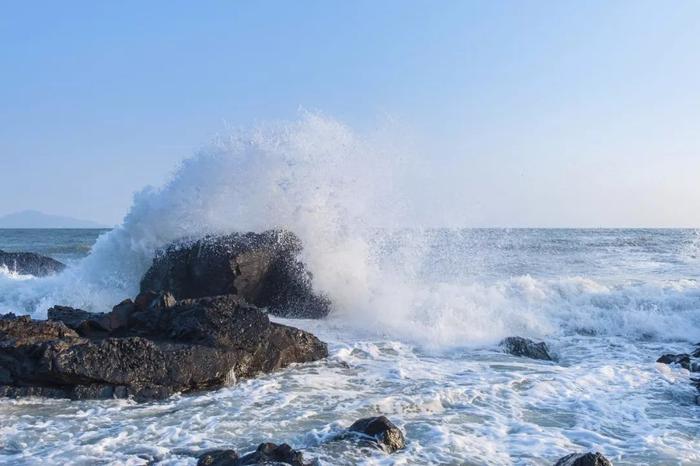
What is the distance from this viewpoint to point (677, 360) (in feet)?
26.1

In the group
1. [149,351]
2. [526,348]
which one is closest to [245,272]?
[149,351]

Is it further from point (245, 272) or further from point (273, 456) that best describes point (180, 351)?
point (245, 272)

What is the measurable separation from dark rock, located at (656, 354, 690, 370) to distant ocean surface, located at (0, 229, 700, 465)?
23cm

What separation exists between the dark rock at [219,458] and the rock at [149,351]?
6.34 feet

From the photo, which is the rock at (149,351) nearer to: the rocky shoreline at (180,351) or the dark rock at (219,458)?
the rocky shoreline at (180,351)

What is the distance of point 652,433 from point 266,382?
3854 mm

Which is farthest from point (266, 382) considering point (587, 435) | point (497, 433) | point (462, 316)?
point (462, 316)

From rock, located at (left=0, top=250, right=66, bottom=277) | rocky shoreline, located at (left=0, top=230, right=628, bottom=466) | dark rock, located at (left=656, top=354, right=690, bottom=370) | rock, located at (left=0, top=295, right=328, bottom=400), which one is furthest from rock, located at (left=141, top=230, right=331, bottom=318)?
rock, located at (left=0, top=250, right=66, bottom=277)

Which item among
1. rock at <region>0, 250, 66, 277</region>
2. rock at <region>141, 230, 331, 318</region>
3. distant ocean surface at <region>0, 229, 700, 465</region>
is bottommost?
distant ocean surface at <region>0, 229, 700, 465</region>

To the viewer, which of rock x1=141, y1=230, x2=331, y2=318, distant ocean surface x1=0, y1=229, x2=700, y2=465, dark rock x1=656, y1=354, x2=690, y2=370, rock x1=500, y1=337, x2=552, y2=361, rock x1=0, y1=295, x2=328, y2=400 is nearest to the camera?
distant ocean surface x1=0, y1=229, x2=700, y2=465

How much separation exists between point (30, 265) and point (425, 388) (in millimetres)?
16944

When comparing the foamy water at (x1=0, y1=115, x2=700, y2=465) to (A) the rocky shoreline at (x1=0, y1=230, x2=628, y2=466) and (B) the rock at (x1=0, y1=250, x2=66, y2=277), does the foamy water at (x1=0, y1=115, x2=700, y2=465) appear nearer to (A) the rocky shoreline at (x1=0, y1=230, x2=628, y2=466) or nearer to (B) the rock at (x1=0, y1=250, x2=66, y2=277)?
(A) the rocky shoreline at (x1=0, y1=230, x2=628, y2=466)

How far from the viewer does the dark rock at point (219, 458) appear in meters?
4.05

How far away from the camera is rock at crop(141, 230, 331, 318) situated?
980cm
